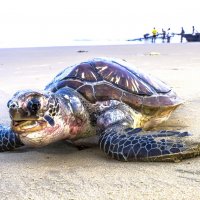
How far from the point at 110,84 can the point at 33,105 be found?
0.88 m

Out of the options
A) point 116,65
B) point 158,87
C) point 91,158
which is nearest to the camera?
point 91,158

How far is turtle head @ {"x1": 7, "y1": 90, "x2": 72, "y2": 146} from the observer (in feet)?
7.86

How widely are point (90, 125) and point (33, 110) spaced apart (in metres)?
0.68

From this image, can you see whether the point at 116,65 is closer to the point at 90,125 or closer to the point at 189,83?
the point at 90,125

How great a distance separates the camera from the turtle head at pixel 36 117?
2.39 meters

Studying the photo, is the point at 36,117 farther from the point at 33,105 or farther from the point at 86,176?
the point at 86,176

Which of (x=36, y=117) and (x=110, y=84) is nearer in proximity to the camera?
(x=36, y=117)

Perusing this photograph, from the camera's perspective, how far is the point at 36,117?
2.46 metres

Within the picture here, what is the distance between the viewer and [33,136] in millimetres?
2463

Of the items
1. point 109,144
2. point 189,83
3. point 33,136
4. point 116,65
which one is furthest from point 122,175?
point 189,83

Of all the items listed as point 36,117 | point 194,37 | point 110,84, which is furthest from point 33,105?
point 194,37

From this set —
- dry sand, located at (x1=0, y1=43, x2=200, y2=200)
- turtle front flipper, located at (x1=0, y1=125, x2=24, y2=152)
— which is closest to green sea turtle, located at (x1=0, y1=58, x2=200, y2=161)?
turtle front flipper, located at (x1=0, y1=125, x2=24, y2=152)

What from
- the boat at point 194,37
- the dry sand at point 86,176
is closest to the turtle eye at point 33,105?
the dry sand at point 86,176

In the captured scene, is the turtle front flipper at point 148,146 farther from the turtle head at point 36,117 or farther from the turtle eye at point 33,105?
the turtle eye at point 33,105
